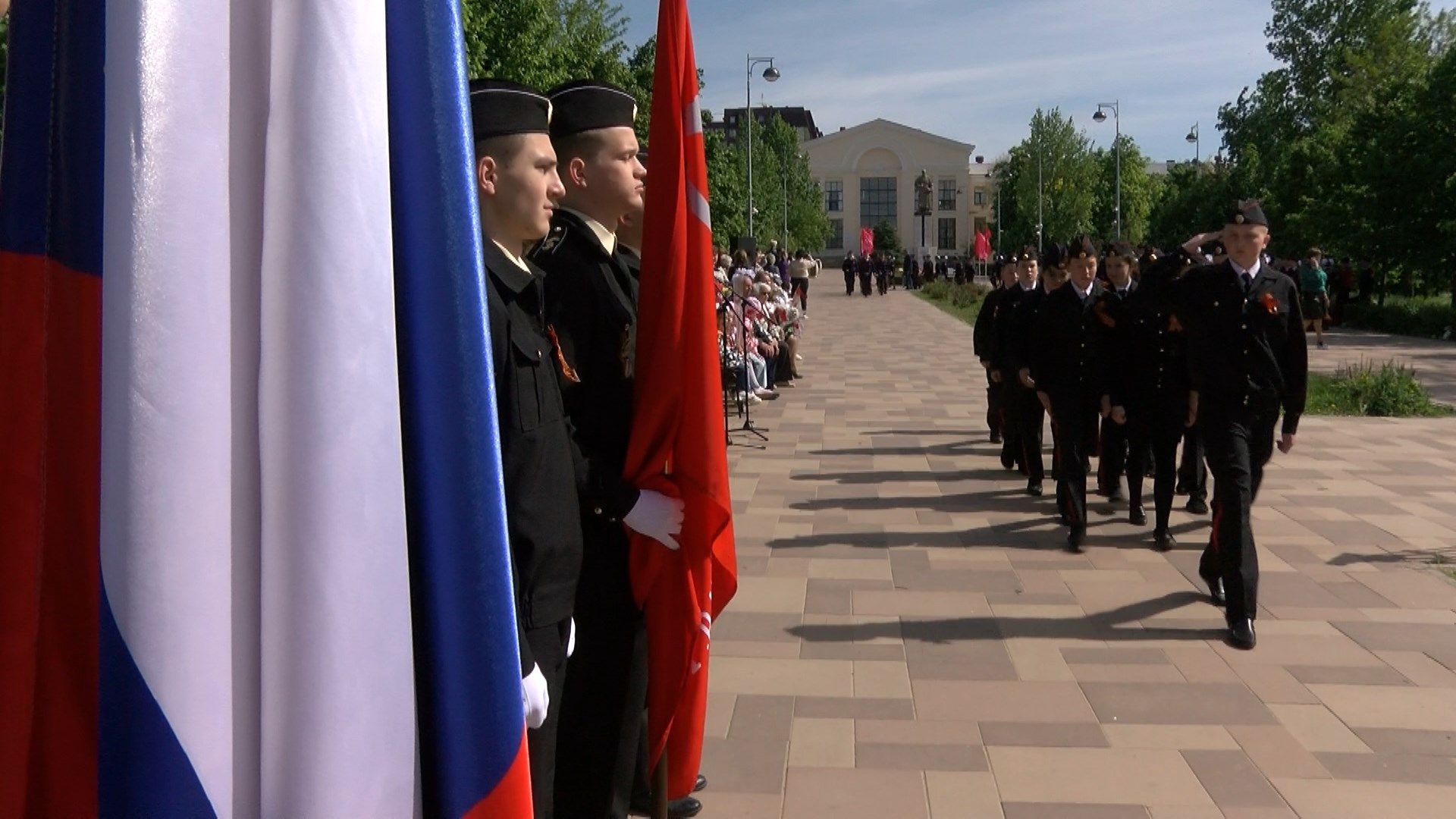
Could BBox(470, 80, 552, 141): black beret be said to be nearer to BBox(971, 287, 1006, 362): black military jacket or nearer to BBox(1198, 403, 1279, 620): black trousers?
BBox(1198, 403, 1279, 620): black trousers

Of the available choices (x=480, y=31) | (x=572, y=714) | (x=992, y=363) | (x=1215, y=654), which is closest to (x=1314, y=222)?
(x=480, y=31)

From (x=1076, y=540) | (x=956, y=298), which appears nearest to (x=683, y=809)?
(x=1076, y=540)

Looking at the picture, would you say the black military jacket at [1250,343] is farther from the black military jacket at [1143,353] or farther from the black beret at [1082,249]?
the black beret at [1082,249]

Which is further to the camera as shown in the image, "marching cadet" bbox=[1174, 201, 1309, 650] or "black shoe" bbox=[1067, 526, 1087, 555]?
"black shoe" bbox=[1067, 526, 1087, 555]

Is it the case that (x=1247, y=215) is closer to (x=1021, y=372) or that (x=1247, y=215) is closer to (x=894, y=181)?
(x=1021, y=372)

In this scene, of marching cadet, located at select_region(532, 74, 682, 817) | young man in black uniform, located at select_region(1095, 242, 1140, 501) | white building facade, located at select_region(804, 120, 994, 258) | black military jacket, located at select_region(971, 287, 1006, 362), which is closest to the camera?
marching cadet, located at select_region(532, 74, 682, 817)

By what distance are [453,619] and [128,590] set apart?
1.06 ft

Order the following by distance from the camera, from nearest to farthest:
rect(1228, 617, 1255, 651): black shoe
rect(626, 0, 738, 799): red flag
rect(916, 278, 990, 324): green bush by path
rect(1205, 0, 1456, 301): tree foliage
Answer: rect(626, 0, 738, 799): red flag → rect(1228, 617, 1255, 651): black shoe → rect(1205, 0, 1456, 301): tree foliage → rect(916, 278, 990, 324): green bush by path

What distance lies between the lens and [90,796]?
50.0 inches

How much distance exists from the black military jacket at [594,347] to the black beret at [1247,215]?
181 inches

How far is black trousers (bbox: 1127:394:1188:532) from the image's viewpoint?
8.32 meters

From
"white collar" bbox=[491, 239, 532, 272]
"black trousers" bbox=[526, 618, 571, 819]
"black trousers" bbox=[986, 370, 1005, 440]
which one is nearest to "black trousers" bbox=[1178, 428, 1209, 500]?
"black trousers" bbox=[986, 370, 1005, 440]

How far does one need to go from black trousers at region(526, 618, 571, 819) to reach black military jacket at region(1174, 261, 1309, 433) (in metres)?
4.67

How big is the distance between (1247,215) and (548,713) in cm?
528
